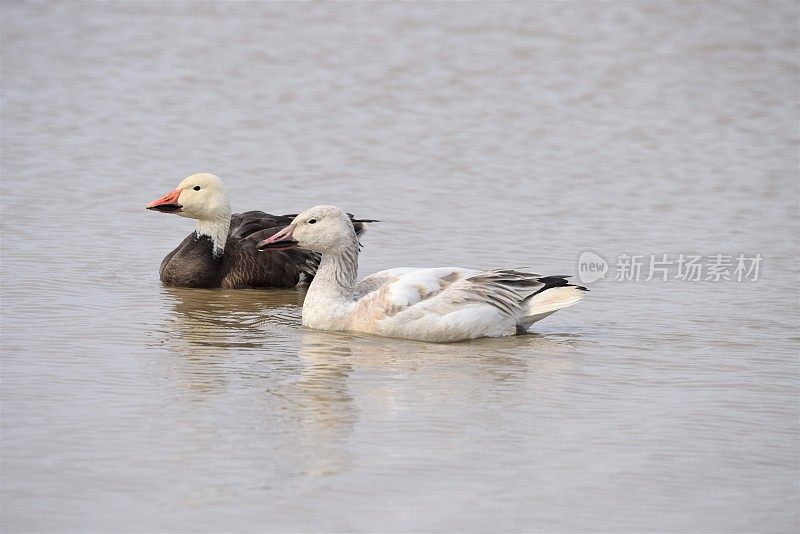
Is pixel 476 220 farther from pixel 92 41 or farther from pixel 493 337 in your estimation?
pixel 92 41

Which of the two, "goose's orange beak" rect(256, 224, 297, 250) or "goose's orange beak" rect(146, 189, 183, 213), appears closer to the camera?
"goose's orange beak" rect(256, 224, 297, 250)

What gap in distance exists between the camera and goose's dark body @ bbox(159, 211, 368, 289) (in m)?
10.8

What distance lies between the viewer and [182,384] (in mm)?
7660

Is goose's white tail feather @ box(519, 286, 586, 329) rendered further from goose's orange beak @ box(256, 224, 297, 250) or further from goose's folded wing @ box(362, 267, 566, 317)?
goose's orange beak @ box(256, 224, 297, 250)

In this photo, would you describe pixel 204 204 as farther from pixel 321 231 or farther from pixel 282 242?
pixel 321 231

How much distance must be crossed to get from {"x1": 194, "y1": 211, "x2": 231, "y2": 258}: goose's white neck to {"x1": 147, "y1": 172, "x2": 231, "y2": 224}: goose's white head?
0.06 feet

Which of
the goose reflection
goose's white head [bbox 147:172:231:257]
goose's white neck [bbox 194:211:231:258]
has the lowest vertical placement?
the goose reflection

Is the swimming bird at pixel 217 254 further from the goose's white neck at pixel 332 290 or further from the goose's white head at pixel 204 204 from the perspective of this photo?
the goose's white neck at pixel 332 290

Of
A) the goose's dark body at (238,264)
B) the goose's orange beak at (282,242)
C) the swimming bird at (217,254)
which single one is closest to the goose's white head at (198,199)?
the swimming bird at (217,254)

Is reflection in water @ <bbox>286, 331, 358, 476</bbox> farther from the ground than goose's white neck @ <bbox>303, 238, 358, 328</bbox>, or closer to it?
closer to it

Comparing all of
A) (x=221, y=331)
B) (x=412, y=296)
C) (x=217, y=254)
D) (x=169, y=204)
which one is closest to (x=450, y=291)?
(x=412, y=296)

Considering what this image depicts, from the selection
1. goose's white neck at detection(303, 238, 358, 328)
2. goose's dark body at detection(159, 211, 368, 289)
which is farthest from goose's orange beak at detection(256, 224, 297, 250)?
goose's dark body at detection(159, 211, 368, 289)

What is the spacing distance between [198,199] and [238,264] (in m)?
0.63

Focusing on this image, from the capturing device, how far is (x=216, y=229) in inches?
441
